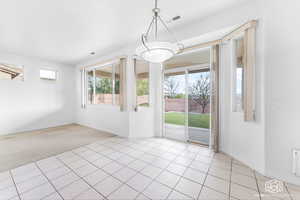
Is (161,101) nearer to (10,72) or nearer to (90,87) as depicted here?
(90,87)

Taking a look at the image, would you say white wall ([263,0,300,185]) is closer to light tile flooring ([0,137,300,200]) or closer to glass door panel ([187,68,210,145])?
light tile flooring ([0,137,300,200])

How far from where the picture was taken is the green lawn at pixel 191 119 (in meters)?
3.39

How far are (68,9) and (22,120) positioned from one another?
14.4 ft

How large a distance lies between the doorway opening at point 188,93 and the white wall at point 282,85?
1.24 metres

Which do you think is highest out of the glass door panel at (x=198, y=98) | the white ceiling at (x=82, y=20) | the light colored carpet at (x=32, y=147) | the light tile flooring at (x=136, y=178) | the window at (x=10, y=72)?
the white ceiling at (x=82, y=20)

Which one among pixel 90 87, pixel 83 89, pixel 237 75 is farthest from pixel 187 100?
pixel 83 89

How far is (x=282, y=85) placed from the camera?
5.74 ft

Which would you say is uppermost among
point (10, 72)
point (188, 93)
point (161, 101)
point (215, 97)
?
point (10, 72)

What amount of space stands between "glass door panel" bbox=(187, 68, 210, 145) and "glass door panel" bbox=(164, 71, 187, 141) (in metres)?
0.17

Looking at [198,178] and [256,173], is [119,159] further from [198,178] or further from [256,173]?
[256,173]

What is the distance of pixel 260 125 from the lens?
6.40 ft

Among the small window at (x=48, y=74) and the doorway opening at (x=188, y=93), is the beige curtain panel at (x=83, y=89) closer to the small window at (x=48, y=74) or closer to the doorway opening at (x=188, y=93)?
the small window at (x=48, y=74)

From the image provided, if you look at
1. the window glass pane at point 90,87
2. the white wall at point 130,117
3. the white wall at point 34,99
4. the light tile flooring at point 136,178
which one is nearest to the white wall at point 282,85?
the light tile flooring at point 136,178

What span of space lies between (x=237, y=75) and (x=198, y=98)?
1.04 meters
